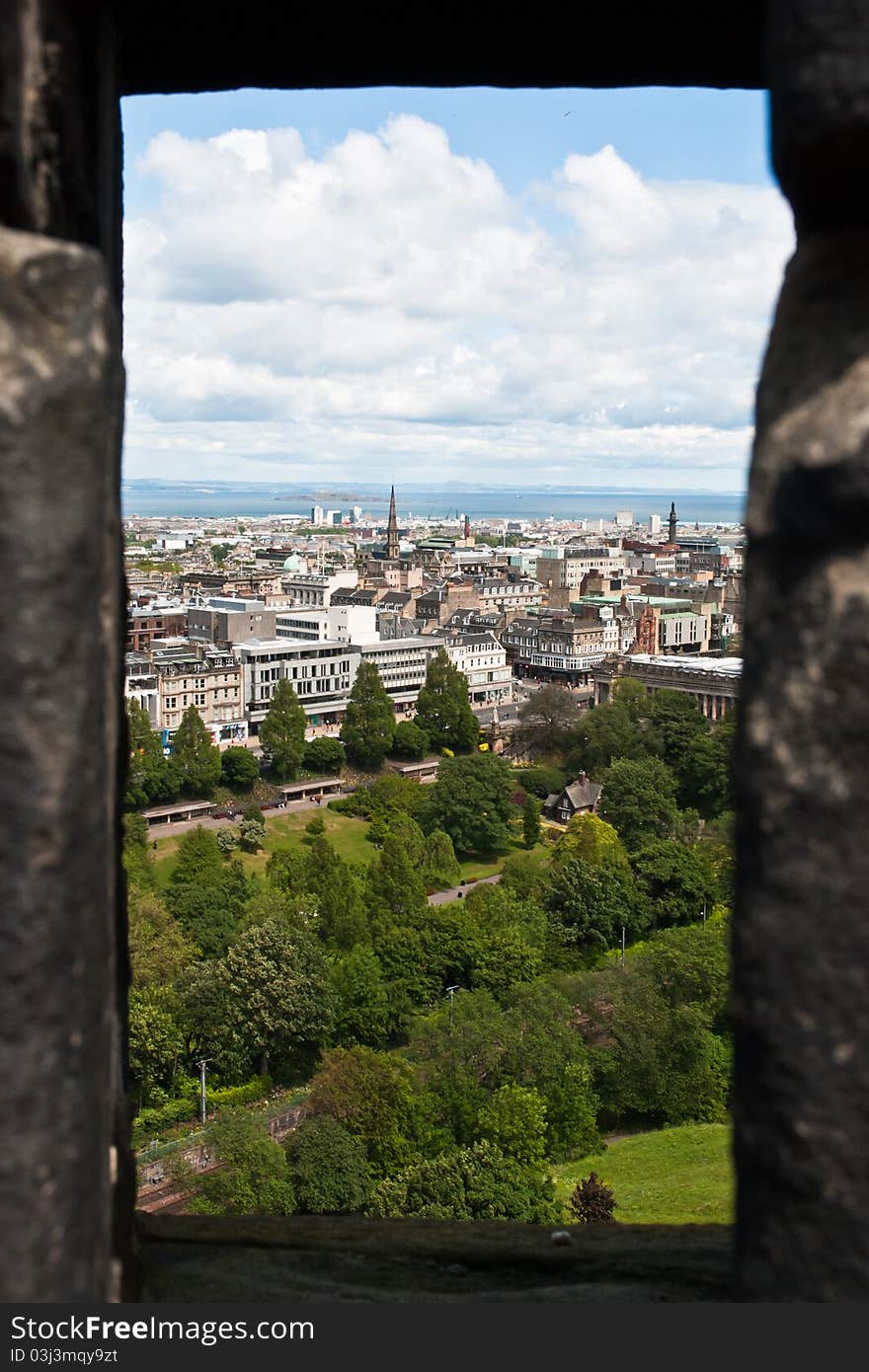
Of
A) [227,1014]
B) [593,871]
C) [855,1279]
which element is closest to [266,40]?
[855,1279]

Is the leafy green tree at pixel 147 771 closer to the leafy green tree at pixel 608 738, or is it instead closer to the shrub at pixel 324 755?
the shrub at pixel 324 755

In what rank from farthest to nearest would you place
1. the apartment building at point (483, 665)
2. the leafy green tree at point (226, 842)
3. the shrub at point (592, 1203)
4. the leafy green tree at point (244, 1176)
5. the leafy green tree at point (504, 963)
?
the apartment building at point (483, 665)
the leafy green tree at point (226, 842)
the leafy green tree at point (504, 963)
the leafy green tree at point (244, 1176)
the shrub at point (592, 1203)

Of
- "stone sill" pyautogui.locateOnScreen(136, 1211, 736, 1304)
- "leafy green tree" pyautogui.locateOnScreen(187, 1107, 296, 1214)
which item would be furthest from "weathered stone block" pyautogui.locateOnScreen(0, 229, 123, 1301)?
→ "leafy green tree" pyautogui.locateOnScreen(187, 1107, 296, 1214)

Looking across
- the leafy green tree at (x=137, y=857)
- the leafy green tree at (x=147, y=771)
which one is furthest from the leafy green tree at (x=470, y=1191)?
the leafy green tree at (x=147, y=771)

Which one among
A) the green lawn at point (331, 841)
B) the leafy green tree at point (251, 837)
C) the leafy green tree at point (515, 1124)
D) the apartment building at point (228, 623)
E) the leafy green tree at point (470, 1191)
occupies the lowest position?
the green lawn at point (331, 841)

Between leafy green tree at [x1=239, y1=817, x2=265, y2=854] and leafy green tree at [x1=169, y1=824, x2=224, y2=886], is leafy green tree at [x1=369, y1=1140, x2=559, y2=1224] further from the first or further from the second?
leafy green tree at [x1=239, y1=817, x2=265, y2=854]

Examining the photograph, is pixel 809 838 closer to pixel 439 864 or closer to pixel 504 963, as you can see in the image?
pixel 504 963

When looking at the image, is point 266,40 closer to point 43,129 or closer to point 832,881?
point 43,129

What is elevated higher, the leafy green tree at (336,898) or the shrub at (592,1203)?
the shrub at (592,1203)
